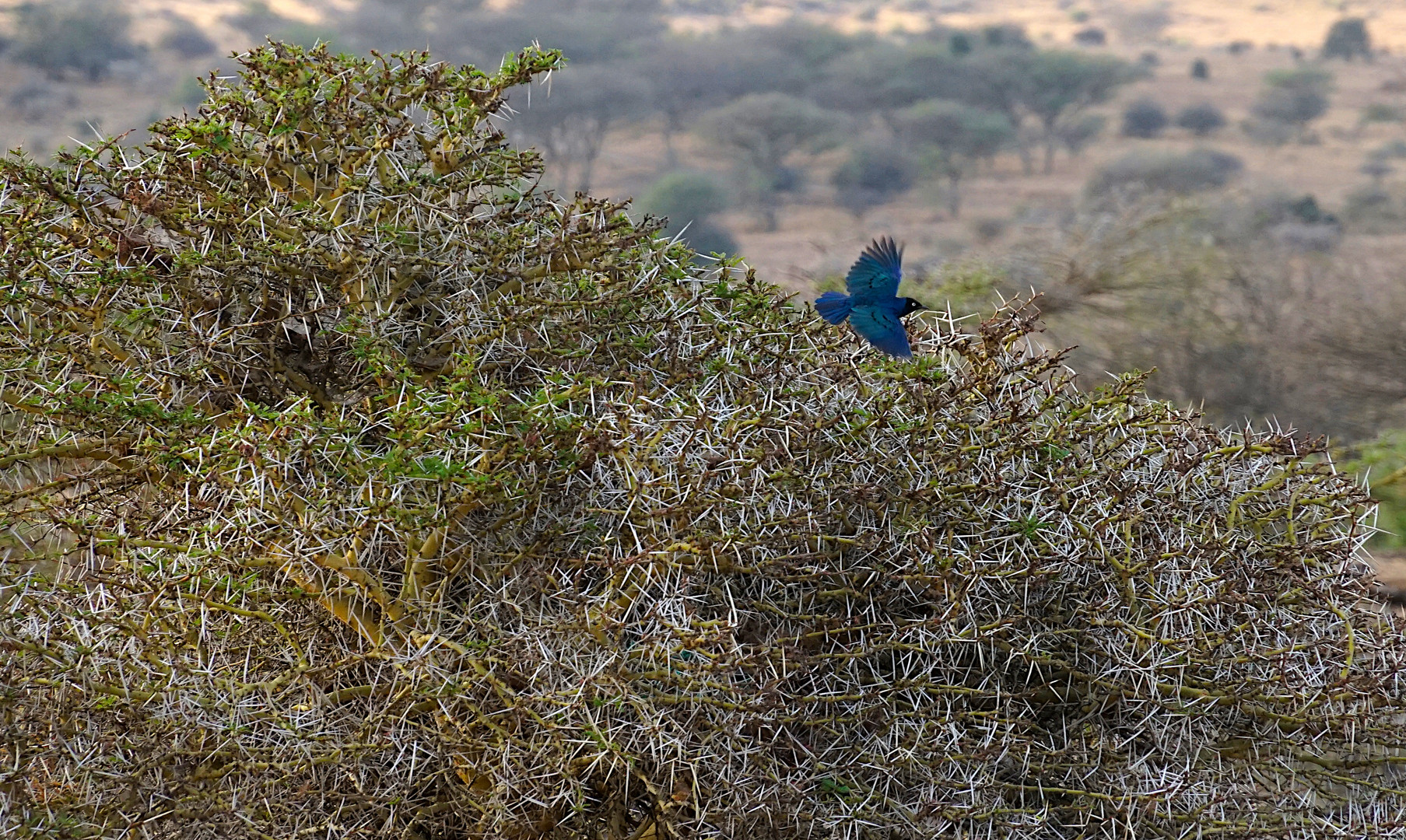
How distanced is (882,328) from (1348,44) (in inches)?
1684

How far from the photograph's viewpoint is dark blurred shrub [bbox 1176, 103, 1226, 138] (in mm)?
33281

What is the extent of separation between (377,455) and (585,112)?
81.4 ft

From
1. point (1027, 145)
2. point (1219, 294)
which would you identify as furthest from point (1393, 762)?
point (1027, 145)

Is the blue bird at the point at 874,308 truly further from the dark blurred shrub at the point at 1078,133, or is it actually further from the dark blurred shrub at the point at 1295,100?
the dark blurred shrub at the point at 1295,100

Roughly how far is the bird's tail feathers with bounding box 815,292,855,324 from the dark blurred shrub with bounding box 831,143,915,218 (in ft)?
81.1

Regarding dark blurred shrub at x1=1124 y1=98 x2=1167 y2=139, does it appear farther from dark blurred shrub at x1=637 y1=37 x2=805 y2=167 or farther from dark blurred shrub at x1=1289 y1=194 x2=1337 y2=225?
dark blurred shrub at x1=1289 y1=194 x2=1337 y2=225

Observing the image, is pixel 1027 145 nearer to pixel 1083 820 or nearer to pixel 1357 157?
pixel 1357 157

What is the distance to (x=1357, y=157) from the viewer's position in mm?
30953

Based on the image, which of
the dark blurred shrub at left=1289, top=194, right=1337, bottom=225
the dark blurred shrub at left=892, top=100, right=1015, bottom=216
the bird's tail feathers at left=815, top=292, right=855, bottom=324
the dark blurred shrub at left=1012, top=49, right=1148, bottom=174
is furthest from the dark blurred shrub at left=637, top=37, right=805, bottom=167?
the bird's tail feathers at left=815, top=292, right=855, bottom=324

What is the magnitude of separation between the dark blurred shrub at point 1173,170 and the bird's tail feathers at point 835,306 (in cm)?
2117

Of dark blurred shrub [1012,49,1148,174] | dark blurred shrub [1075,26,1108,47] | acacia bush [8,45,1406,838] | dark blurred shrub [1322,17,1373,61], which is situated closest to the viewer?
acacia bush [8,45,1406,838]

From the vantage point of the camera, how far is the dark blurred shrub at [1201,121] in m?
33.3

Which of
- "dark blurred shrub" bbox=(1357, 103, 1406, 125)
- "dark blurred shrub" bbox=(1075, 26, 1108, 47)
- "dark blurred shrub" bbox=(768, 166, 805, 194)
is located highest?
A: "dark blurred shrub" bbox=(1075, 26, 1108, 47)

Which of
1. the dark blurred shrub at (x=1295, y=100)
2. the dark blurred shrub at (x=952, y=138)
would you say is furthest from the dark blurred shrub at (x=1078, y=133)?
the dark blurred shrub at (x=1295, y=100)
